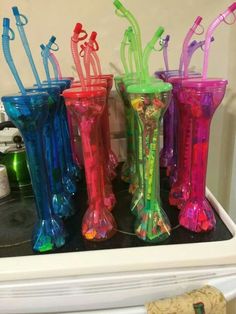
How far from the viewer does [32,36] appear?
0.93 meters

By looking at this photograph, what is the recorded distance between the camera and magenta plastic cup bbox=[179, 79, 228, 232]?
20.3 inches

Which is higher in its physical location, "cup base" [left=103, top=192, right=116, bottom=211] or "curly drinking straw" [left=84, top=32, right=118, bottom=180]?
"curly drinking straw" [left=84, top=32, right=118, bottom=180]

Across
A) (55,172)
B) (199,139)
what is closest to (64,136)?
(55,172)

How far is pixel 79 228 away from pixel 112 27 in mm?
642

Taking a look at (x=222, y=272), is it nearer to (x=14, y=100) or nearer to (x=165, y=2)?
(x=14, y=100)

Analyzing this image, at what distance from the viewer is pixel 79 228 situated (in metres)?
0.63

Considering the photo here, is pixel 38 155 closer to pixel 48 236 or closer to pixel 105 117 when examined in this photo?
pixel 48 236

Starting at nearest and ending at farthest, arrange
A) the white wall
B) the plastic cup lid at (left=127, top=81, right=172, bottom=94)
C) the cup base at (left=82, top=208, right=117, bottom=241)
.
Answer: the plastic cup lid at (left=127, top=81, right=172, bottom=94)
the cup base at (left=82, top=208, right=117, bottom=241)
the white wall

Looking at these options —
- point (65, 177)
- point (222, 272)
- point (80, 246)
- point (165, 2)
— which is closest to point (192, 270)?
point (222, 272)

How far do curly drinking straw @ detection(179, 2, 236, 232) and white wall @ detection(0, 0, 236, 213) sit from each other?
1.29 ft

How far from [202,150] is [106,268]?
28cm

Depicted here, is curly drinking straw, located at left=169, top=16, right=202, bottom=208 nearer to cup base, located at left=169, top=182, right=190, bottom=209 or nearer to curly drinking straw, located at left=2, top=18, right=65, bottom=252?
cup base, located at left=169, top=182, right=190, bottom=209

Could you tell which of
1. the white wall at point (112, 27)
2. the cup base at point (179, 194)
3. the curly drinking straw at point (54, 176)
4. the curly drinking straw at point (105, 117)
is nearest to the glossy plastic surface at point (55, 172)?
the curly drinking straw at point (54, 176)

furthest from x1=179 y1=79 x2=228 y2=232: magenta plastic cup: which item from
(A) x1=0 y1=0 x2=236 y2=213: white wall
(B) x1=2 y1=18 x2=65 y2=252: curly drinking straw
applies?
(A) x1=0 y1=0 x2=236 y2=213: white wall
